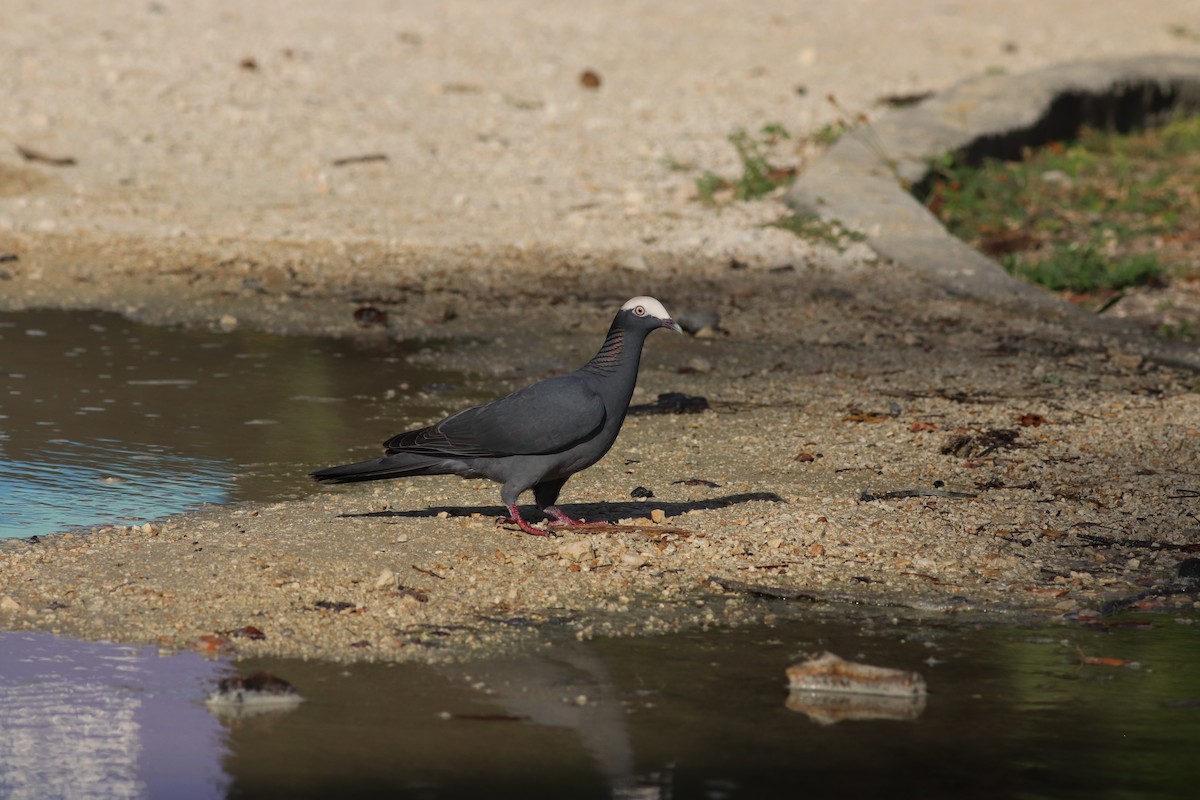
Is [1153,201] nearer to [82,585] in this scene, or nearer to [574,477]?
[574,477]

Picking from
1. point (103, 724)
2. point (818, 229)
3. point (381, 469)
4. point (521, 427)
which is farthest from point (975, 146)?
point (103, 724)

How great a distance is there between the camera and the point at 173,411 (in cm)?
714

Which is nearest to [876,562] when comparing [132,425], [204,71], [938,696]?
[938,696]

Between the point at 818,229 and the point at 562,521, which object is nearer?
the point at 562,521

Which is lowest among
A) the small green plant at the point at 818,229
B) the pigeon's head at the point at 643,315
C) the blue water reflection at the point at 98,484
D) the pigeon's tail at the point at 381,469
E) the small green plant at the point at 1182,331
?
the blue water reflection at the point at 98,484

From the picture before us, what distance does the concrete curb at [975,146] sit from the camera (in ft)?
32.1

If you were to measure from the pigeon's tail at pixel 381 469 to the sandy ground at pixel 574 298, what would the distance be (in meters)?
0.18

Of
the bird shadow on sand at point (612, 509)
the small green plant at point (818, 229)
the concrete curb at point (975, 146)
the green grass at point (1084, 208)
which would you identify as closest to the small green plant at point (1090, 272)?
the green grass at point (1084, 208)

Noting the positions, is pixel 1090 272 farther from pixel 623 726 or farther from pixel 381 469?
pixel 623 726

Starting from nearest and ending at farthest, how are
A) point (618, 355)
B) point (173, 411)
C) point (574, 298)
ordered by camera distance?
point (618, 355), point (173, 411), point (574, 298)

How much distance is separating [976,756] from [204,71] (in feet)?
38.9

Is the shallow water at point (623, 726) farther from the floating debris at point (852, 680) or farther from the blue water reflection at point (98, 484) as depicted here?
the blue water reflection at point (98, 484)

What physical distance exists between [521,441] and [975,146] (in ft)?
27.5

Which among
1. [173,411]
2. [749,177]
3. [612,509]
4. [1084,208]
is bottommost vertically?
[612,509]
